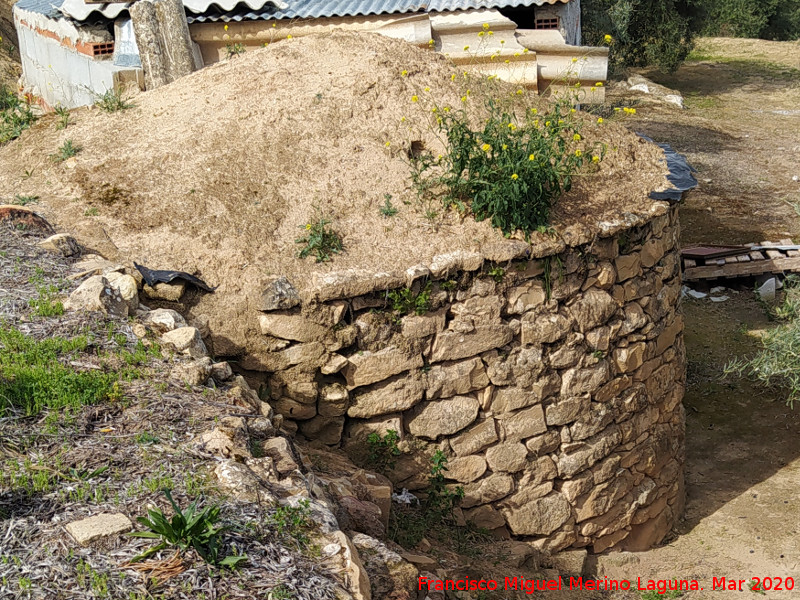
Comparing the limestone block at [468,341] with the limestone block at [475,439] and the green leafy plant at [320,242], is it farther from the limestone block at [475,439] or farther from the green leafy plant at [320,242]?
the green leafy plant at [320,242]

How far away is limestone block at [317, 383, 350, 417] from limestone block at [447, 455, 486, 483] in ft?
2.56

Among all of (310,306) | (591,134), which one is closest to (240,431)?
(310,306)

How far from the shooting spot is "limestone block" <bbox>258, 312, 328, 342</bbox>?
182 inches

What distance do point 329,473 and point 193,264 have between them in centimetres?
151

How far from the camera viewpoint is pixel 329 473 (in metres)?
4.30

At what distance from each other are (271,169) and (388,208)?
87cm

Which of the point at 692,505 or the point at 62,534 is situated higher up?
the point at 62,534

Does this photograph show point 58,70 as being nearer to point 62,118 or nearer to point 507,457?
point 62,118

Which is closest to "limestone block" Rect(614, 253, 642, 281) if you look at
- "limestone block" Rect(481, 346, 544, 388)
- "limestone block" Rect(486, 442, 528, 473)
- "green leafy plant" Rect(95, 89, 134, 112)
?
"limestone block" Rect(481, 346, 544, 388)

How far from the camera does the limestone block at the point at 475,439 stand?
16.6 ft

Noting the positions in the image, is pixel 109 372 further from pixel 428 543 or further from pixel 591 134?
pixel 591 134

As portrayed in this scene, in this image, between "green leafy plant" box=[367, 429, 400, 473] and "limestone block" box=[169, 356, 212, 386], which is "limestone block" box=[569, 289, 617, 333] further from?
"limestone block" box=[169, 356, 212, 386]

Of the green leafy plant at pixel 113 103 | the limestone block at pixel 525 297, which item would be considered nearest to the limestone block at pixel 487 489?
the limestone block at pixel 525 297

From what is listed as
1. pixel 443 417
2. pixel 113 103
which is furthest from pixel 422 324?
pixel 113 103
